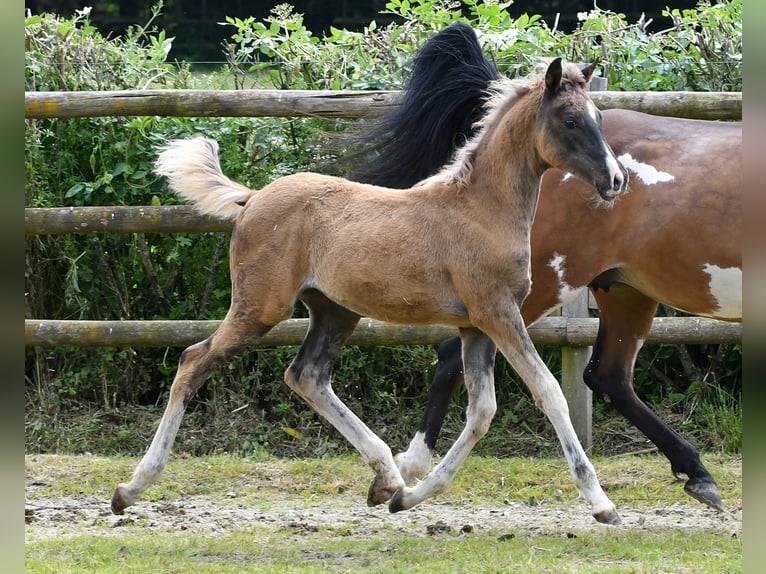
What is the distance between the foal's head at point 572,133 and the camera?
136 inches

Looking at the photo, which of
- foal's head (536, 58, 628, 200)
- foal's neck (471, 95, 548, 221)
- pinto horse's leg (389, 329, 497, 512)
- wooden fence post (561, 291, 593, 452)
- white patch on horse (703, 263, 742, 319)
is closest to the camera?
foal's head (536, 58, 628, 200)

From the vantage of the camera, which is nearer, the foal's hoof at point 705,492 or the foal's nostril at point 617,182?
the foal's nostril at point 617,182

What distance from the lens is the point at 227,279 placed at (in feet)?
18.8

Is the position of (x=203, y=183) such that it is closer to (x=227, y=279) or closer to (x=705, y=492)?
(x=227, y=279)

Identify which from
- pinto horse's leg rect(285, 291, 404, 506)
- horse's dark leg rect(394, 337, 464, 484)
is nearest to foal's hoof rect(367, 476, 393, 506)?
pinto horse's leg rect(285, 291, 404, 506)

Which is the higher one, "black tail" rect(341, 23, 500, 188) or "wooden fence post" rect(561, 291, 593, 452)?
"black tail" rect(341, 23, 500, 188)

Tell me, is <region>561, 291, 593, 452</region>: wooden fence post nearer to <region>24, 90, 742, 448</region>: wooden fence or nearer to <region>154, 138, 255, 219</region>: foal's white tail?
<region>24, 90, 742, 448</region>: wooden fence

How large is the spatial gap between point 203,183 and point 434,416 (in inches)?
55.0

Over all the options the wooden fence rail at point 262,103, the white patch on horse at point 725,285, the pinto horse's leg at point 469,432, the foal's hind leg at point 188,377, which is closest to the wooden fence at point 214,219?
the wooden fence rail at point 262,103

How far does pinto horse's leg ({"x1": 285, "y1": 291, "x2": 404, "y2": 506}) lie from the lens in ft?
12.5

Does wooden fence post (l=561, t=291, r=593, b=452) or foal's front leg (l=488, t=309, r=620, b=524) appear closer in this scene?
foal's front leg (l=488, t=309, r=620, b=524)

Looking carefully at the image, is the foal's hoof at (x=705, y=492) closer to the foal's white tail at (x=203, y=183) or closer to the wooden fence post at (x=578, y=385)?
the wooden fence post at (x=578, y=385)
